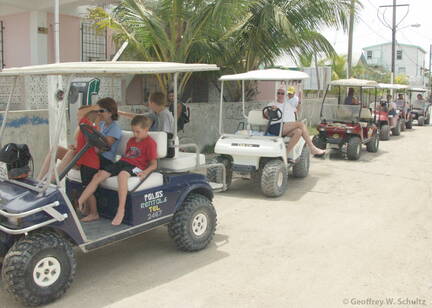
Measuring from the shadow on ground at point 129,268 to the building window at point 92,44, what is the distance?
27.8 ft

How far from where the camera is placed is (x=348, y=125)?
11.6 metres

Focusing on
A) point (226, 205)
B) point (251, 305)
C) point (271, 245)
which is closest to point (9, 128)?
point (226, 205)

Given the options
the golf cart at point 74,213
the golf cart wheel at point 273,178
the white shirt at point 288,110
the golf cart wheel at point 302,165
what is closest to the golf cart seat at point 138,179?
the golf cart at point 74,213

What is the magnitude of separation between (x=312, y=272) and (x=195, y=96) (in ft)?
32.0

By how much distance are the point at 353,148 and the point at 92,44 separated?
7372mm

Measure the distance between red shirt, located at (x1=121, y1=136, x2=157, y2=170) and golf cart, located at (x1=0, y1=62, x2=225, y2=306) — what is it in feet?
0.36

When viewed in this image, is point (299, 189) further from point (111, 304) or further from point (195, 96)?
point (195, 96)

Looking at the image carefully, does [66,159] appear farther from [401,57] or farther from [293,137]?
[401,57]

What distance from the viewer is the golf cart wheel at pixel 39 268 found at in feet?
11.9

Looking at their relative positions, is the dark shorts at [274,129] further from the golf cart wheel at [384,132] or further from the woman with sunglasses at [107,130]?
the golf cart wheel at [384,132]

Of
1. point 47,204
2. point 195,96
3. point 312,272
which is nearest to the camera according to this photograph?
point 47,204

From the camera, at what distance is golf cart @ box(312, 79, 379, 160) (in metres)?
11.4

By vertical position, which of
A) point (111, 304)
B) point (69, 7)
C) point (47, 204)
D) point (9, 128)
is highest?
point (69, 7)

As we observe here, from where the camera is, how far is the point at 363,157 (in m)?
12.0
